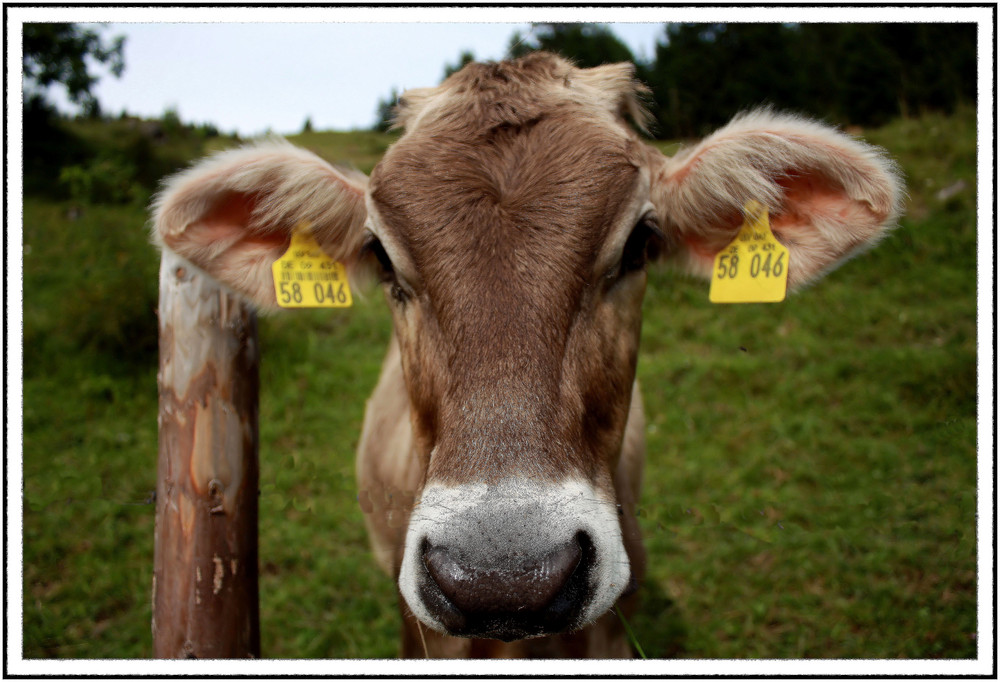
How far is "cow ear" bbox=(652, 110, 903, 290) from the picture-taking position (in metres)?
2.15

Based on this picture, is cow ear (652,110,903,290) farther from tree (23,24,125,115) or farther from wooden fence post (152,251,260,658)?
tree (23,24,125,115)

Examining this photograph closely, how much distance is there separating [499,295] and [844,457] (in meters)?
4.66

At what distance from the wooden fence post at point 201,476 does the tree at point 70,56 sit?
18.4 ft

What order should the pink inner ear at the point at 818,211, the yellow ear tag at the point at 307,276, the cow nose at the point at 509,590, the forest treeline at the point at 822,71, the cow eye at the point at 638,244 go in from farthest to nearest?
the forest treeline at the point at 822,71 → the yellow ear tag at the point at 307,276 → the pink inner ear at the point at 818,211 → the cow eye at the point at 638,244 → the cow nose at the point at 509,590

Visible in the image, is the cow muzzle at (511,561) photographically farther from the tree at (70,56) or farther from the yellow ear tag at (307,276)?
the tree at (70,56)

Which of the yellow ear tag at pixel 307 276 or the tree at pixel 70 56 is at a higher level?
the tree at pixel 70 56

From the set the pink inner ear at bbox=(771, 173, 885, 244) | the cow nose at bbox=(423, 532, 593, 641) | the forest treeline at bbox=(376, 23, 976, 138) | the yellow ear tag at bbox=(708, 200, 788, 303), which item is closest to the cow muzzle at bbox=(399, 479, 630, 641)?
the cow nose at bbox=(423, 532, 593, 641)

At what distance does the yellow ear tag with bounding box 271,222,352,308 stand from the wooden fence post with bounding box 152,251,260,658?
0.21 m

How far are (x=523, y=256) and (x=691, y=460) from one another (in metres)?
4.26

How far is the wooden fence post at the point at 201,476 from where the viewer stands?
2.38 m

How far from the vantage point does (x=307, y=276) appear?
2545 mm

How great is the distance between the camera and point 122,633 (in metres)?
3.96

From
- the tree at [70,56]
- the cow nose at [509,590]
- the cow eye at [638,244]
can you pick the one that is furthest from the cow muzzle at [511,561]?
the tree at [70,56]
